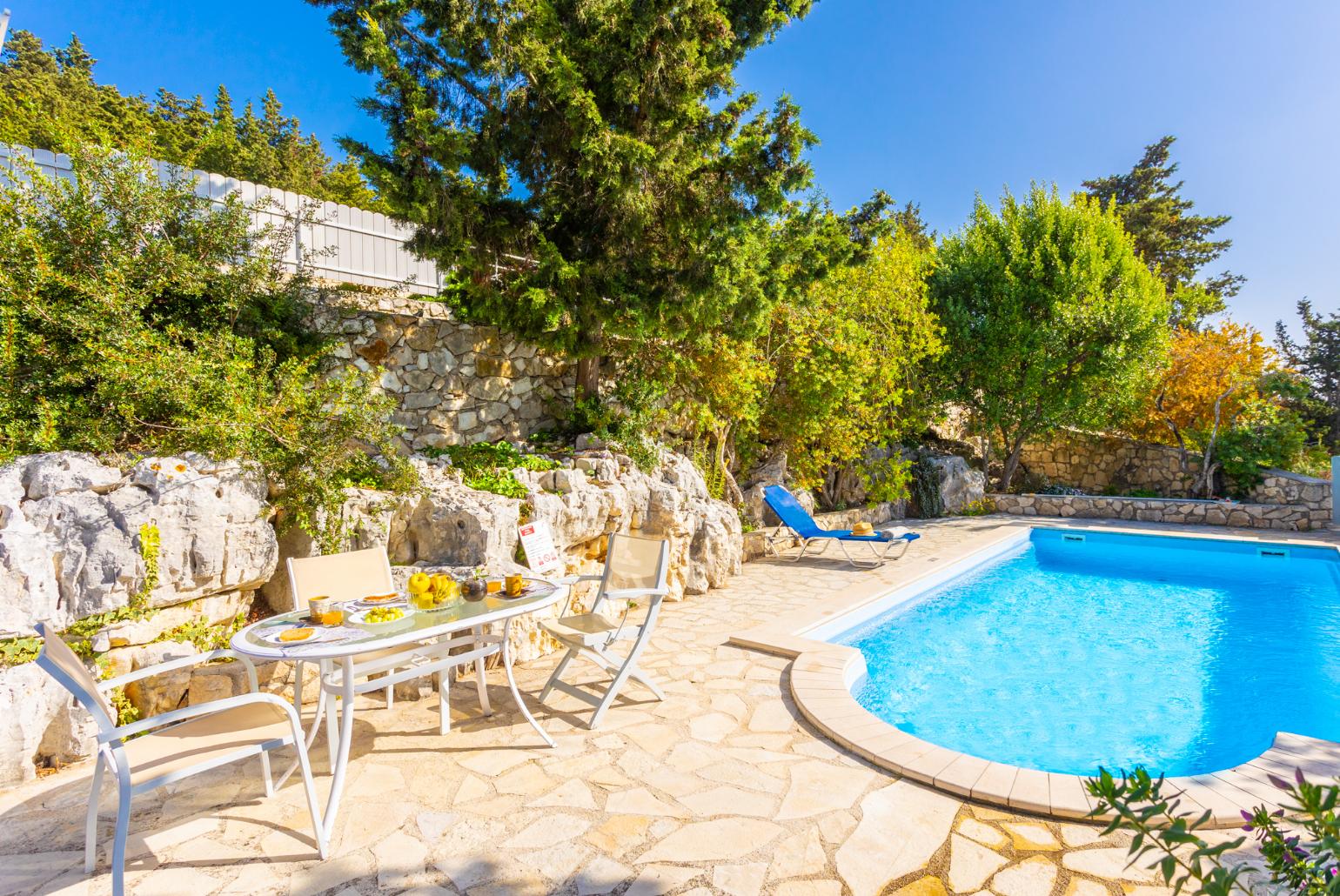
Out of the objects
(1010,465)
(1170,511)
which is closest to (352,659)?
(1010,465)

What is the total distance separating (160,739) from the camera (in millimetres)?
2627

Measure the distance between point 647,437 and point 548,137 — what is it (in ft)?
11.9

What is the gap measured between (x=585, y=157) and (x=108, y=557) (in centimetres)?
539

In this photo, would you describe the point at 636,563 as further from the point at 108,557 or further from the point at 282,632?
the point at 108,557

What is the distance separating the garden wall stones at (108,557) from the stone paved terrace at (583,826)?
354 mm

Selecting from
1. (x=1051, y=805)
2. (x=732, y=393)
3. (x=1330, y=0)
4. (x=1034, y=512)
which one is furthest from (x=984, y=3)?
(x=1051, y=805)

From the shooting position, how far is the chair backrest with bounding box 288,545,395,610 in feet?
12.7

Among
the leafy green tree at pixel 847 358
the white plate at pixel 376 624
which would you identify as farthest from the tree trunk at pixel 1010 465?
the white plate at pixel 376 624

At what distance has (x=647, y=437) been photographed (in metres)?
7.95

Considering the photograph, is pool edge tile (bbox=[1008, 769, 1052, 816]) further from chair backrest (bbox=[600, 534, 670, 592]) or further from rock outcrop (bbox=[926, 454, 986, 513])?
rock outcrop (bbox=[926, 454, 986, 513])

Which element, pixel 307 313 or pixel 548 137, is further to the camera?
pixel 548 137

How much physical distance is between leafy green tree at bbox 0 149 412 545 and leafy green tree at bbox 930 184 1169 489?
1239 centimetres

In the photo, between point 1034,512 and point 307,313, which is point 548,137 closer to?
point 307,313

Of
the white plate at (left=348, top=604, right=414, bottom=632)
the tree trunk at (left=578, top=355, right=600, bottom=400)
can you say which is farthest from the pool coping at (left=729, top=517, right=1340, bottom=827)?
the tree trunk at (left=578, top=355, right=600, bottom=400)
